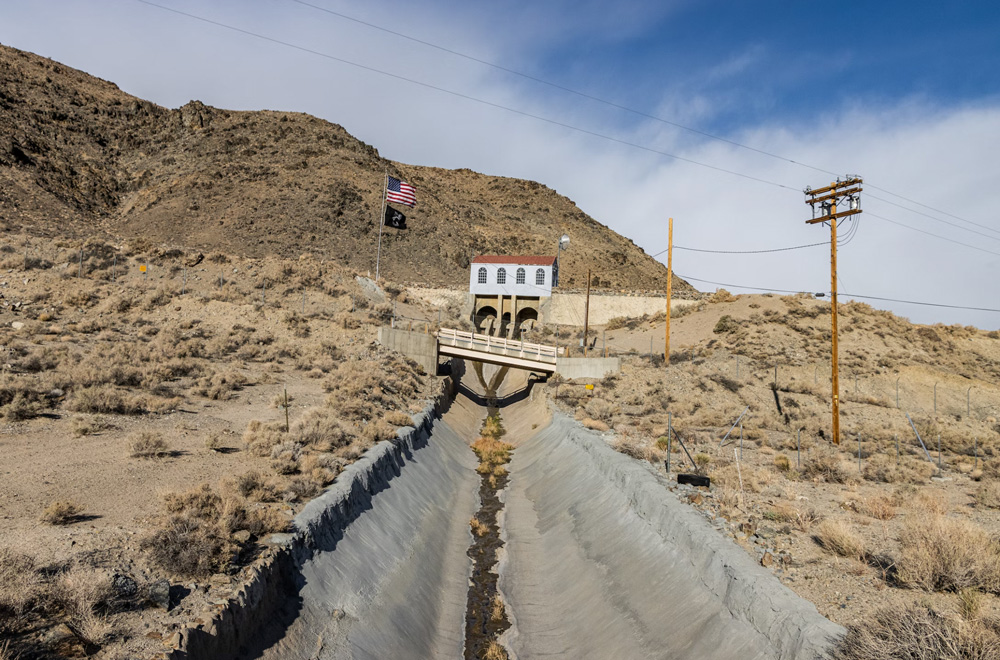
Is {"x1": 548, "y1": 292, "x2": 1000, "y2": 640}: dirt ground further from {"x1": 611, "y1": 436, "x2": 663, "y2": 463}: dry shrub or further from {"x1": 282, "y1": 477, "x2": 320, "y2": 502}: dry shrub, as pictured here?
{"x1": 282, "y1": 477, "x2": 320, "y2": 502}: dry shrub

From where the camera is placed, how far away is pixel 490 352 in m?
42.0

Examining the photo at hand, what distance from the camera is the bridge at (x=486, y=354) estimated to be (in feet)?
134

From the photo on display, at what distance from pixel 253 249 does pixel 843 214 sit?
76.9 metres

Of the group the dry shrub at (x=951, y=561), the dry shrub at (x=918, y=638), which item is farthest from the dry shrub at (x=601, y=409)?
the dry shrub at (x=918, y=638)

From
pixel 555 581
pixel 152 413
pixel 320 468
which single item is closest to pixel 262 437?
pixel 320 468

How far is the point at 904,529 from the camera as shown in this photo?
43.1ft

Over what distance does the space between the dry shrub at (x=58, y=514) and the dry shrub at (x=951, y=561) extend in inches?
610

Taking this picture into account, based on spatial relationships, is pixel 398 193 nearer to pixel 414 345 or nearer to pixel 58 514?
pixel 414 345

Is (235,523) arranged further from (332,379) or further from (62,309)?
(62,309)

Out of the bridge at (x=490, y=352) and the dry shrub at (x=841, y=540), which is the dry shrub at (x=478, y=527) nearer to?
the dry shrub at (x=841, y=540)

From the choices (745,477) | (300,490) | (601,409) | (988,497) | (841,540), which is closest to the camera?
(841,540)

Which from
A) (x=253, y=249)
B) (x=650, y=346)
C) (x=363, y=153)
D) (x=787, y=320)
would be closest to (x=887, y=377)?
(x=787, y=320)

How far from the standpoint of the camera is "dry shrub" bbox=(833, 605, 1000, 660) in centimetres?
696

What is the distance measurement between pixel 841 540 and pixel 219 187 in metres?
103
